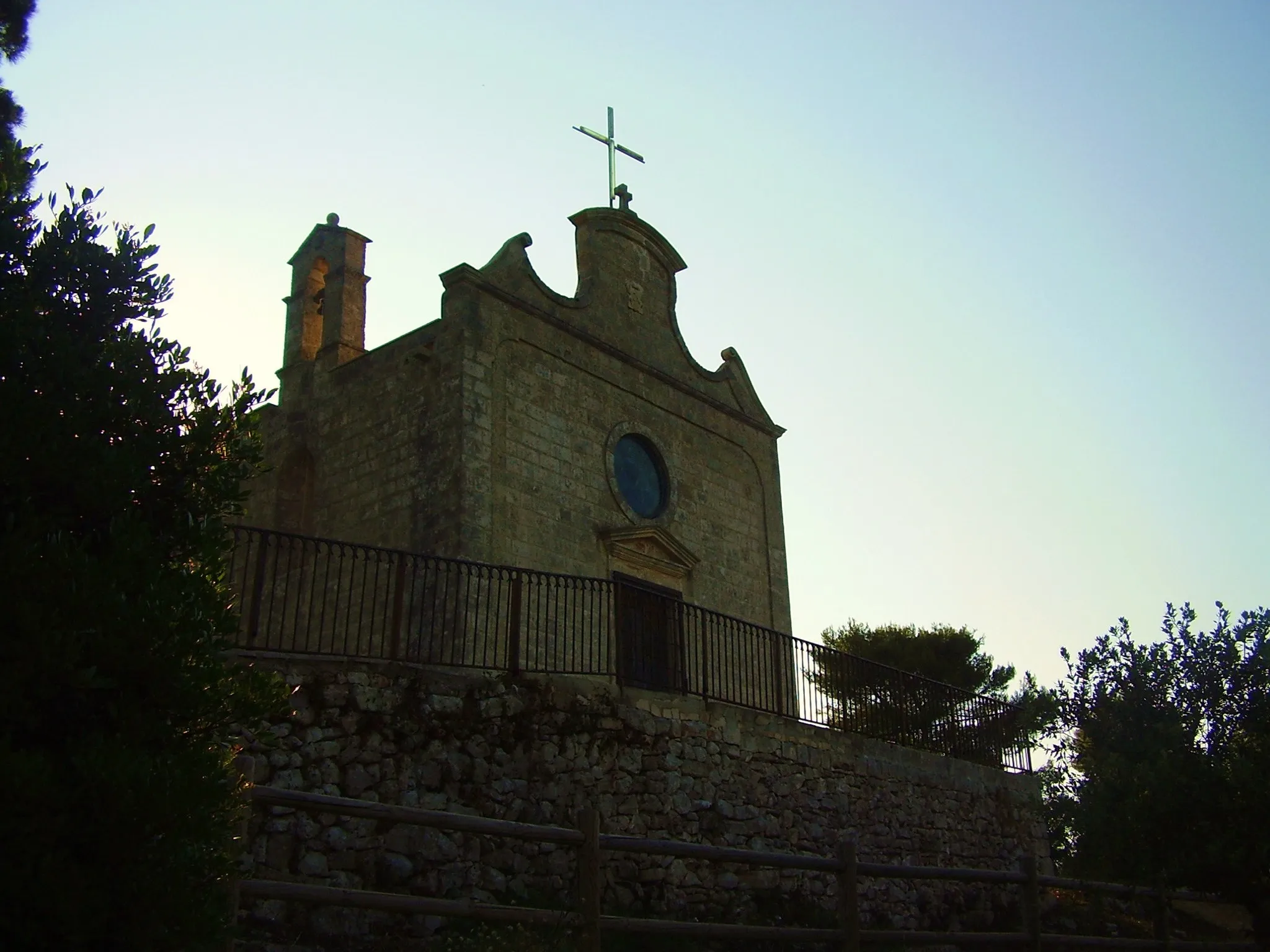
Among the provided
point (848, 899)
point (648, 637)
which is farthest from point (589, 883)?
point (648, 637)

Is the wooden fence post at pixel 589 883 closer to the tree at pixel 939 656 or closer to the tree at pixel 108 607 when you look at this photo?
the tree at pixel 108 607

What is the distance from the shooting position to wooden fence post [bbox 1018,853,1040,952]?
10.4 metres

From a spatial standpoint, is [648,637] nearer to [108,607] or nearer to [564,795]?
[564,795]

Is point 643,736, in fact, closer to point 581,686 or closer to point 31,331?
point 581,686

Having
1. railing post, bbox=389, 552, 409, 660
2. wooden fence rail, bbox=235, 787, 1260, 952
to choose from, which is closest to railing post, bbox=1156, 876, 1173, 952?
wooden fence rail, bbox=235, 787, 1260, 952

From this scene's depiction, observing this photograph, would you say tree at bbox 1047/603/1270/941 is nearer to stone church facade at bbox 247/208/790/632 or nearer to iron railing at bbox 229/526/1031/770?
iron railing at bbox 229/526/1031/770

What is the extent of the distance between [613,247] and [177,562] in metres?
13.1

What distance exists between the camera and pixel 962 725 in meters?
16.1

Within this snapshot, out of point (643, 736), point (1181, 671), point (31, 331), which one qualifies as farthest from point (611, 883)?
point (31, 331)

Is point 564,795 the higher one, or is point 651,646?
point 651,646

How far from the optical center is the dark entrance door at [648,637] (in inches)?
539

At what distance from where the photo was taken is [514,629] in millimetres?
10820

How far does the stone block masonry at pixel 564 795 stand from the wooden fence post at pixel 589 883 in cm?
178

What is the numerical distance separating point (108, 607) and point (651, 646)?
9.83 m
